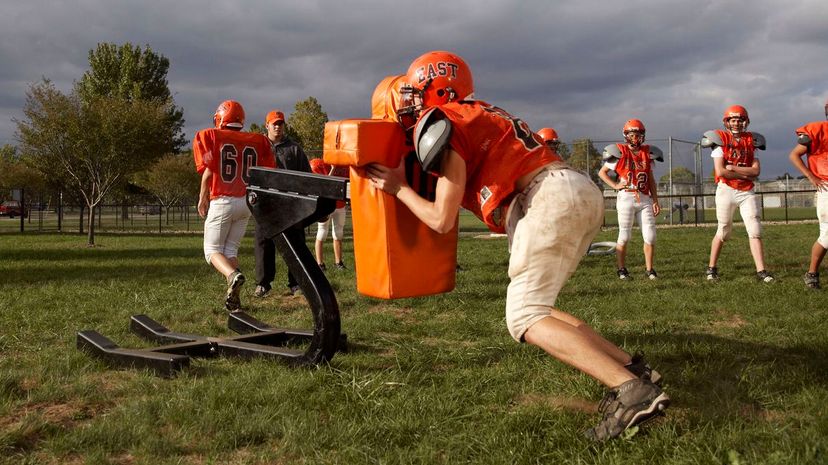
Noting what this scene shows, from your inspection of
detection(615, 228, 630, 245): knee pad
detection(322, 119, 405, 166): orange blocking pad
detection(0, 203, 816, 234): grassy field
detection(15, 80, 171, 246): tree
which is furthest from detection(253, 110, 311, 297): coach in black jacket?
detection(0, 203, 816, 234): grassy field

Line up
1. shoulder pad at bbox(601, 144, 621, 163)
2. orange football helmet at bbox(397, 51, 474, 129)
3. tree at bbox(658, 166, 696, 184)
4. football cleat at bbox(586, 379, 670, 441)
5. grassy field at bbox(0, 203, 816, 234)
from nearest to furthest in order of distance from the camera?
football cleat at bbox(586, 379, 670, 441), orange football helmet at bbox(397, 51, 474, 129), shoulder pad at bbox(601, 144, 621, 163), grassy field at bbox(0, 203, 816, 234), tree at bbox(658, 166, 696, 184)

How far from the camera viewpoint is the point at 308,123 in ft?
125

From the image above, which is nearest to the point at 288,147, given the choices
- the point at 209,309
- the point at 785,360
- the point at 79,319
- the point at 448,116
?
the point at 209,309

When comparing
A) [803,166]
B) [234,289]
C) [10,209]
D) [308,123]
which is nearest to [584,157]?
[308,123]

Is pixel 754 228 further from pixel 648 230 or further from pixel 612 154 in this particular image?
pixel 612 154

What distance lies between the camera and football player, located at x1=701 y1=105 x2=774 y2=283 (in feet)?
27.6

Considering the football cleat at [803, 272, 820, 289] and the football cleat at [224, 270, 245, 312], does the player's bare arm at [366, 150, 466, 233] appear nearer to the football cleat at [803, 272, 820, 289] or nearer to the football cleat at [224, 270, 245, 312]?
the football cleat at [224, 270, 245, 312]

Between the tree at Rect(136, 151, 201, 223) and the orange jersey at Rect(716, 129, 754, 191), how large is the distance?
3647cm

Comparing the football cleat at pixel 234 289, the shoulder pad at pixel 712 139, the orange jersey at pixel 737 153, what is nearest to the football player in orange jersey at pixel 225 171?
the football cleat at pixel 234 289

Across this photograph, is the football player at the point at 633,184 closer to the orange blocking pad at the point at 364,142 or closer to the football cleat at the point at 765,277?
the football cleat at the point at 765,277

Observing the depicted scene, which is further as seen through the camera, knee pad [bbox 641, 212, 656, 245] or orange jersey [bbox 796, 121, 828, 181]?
knee pad [bbox 641, 212, 656, 245]

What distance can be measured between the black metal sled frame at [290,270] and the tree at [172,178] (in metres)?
37.7

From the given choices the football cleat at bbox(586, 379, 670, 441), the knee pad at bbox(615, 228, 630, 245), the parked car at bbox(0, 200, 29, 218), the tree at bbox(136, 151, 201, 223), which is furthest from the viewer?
the parked car at bbox(0, 200, 29, 218)

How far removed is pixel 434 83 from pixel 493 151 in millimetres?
520
